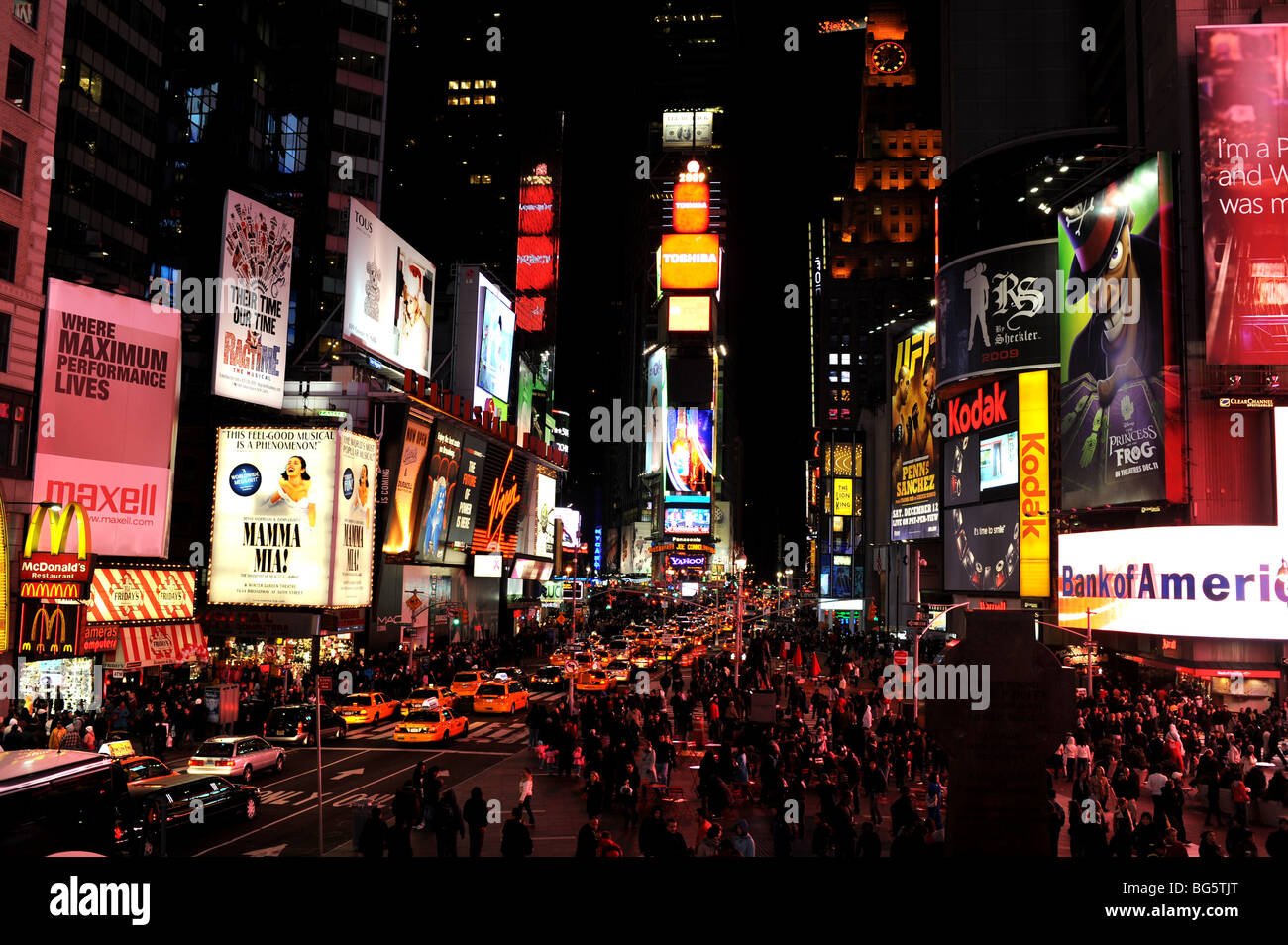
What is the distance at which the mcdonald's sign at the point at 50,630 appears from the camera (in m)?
25.1

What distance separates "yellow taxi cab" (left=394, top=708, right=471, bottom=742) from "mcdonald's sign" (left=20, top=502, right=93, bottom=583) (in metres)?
9.57

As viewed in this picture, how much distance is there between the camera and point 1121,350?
132ft

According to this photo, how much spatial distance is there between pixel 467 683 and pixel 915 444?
3752 centimetres

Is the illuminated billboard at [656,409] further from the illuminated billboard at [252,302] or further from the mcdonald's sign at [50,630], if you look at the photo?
the mcdonald's sign at [50,630]

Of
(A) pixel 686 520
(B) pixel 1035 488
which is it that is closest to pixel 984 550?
(B) pixel 1035 488

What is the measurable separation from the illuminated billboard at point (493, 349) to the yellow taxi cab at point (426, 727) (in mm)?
37851

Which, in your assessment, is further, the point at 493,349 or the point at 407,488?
the point at 493,349

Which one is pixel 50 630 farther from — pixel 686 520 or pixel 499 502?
pixel 686 520

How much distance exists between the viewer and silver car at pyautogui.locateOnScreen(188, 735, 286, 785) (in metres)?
22.3

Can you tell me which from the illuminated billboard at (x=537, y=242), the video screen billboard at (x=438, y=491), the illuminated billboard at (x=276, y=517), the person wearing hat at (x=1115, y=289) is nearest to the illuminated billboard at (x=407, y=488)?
the video screen billboard at (x=438, y=491)

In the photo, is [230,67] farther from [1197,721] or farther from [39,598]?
[1197,721]

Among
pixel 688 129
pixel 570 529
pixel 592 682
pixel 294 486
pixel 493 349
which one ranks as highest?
pixel 688 129
